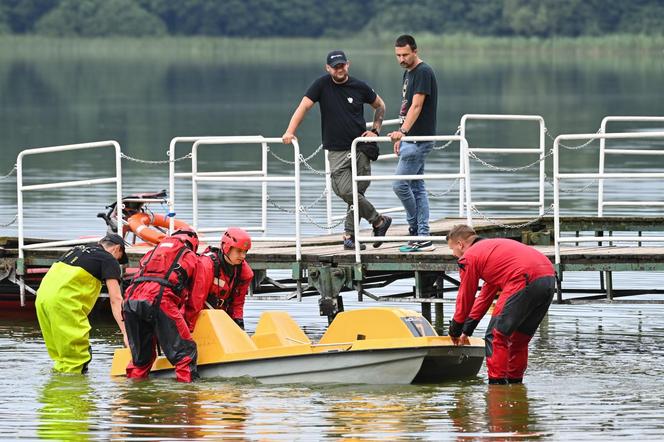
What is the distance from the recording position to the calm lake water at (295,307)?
42.1ft

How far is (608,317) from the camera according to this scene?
61.0 feet

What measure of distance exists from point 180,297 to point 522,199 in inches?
576

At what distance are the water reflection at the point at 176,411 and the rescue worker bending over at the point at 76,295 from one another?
2.31 ft

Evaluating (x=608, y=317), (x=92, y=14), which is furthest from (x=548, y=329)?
(x=92, y=14)

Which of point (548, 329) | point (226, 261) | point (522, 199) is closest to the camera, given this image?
point (226, 261)

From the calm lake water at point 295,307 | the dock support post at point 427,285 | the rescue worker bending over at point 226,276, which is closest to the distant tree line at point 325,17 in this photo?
the calm lake water at point 295,307

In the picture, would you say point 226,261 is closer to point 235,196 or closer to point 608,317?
point 608,317

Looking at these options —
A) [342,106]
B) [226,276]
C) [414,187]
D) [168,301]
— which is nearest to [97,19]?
[414,187]

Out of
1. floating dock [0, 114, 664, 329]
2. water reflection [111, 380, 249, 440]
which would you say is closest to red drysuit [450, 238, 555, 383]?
floating dock [0, 114, 664, 329]

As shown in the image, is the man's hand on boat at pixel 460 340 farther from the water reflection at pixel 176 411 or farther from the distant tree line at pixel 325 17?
the distant tree line at pixel 325 17

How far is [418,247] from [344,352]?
2.62 m

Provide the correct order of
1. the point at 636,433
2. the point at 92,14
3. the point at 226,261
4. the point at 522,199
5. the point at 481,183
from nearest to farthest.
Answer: the point at 636,433 < the point at 226,261 < the point at 522,199 < the point at 481,183 < the point at 92,14

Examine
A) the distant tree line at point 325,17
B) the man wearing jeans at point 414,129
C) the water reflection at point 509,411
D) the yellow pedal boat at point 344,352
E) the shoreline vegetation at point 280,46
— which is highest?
the distant tree line at point 325,17

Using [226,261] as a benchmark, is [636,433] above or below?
below
